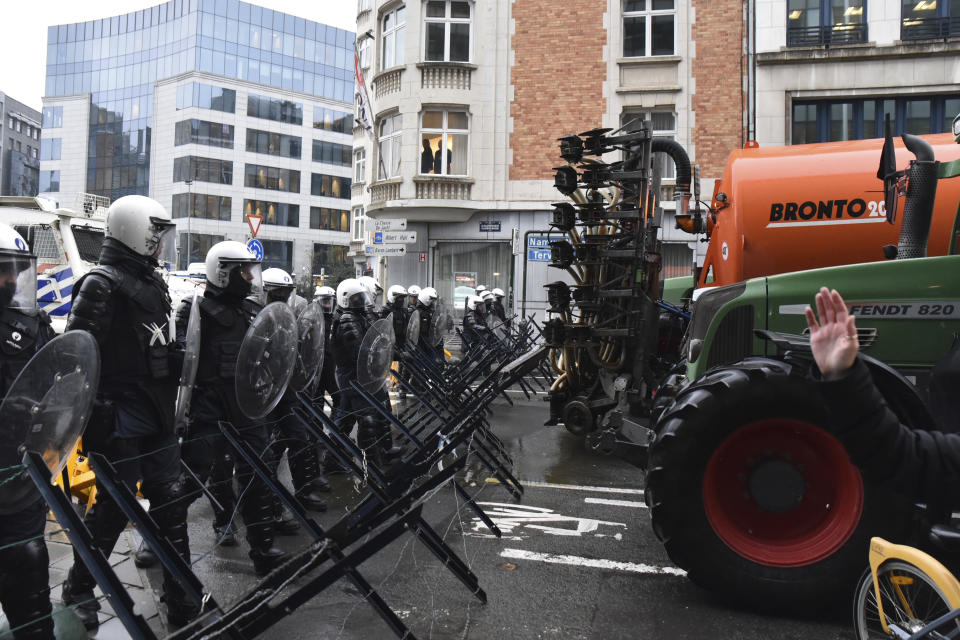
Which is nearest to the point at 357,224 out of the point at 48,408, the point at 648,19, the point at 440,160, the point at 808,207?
the point at 440,160

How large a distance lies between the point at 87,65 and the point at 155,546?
266 ft

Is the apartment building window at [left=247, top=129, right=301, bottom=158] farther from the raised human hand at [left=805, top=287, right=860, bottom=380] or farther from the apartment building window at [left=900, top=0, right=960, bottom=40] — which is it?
the raised human hand at [left=805, top=287, right=860, bottom=380]

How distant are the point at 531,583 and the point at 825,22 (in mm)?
18481

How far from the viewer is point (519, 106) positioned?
21.1 m

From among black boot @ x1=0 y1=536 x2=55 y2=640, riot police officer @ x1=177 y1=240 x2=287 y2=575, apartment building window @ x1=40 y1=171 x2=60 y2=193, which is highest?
apartment building window @ x1=40 y1=171 x2=60 y2=193

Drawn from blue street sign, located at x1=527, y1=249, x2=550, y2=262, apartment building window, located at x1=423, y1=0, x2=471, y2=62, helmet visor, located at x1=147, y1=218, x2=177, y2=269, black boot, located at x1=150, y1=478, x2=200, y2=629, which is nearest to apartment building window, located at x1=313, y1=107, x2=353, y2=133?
apartment building window, located at x1=423, y1=0, x2=471, y2=62

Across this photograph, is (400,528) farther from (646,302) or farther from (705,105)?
(705,105)

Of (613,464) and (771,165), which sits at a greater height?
(771,165)

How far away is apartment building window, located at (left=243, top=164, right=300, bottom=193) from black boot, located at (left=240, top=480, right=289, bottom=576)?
5975 centimetres

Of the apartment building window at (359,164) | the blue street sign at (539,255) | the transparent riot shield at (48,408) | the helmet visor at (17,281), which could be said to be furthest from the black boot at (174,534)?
the apartment building window at (359,164)

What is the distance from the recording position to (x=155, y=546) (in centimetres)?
303

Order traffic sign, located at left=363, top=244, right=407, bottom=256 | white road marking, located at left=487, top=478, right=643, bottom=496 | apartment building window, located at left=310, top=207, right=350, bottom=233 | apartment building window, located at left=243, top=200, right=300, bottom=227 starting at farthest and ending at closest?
apartment building window, located at left=310, top=207, right=350, bottom=233 < apartment building window, located at left=243, top=200, right=300, bottom=227 < traffic sign, located at left=363, top=244, right=407, bottom=256 < white road marking, located at left=487, top=478, right=643, bottom=496

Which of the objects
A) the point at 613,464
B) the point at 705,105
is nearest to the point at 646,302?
the point at 613,464

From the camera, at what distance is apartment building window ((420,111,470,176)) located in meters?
21.3
